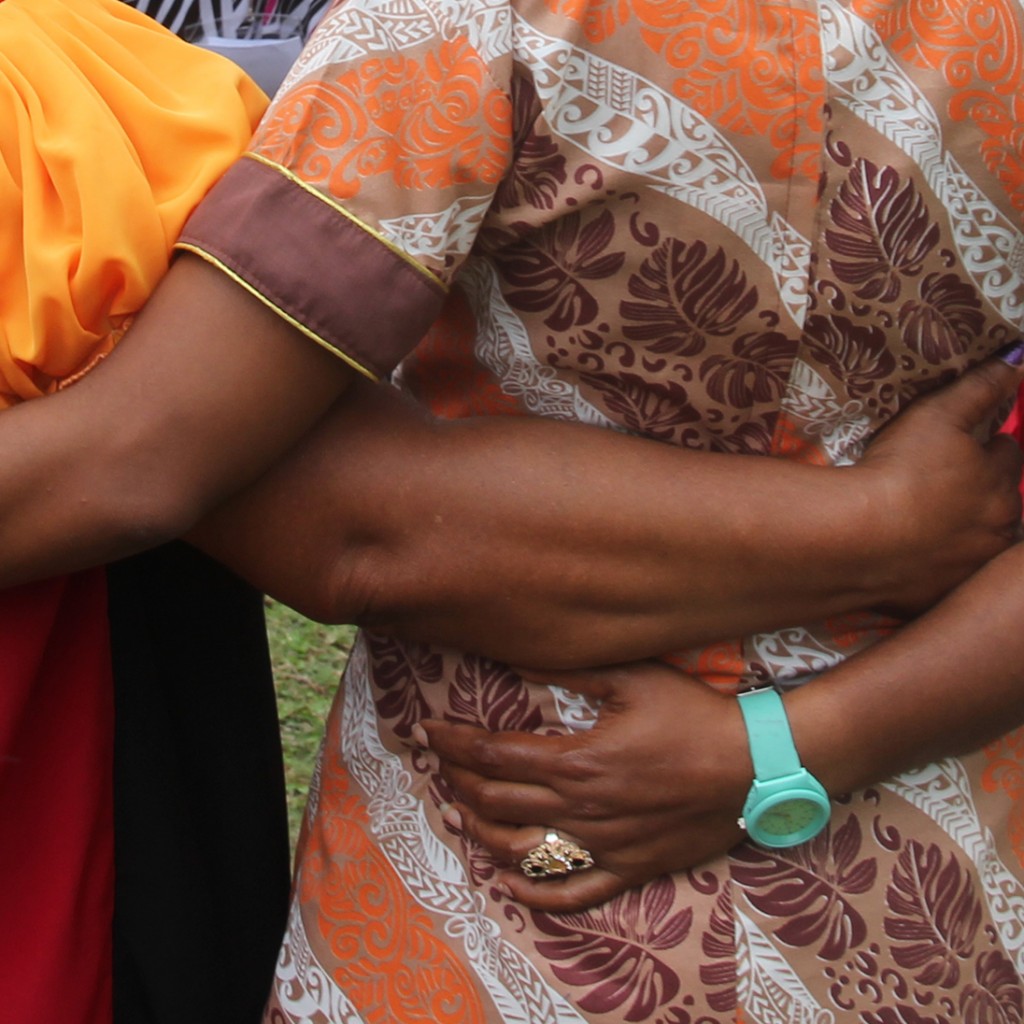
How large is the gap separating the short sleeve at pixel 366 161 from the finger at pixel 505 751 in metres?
0.41

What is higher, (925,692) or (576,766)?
(925,692)

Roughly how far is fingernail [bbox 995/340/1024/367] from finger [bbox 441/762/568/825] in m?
0.59

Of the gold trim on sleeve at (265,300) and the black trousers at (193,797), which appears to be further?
the black trousers at (193,797)

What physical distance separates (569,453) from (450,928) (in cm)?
47

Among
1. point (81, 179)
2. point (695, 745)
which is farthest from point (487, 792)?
point (81, 179)

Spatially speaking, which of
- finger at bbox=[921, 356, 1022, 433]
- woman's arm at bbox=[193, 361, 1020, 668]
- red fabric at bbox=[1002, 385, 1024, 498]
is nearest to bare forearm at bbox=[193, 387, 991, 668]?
woman's arm at bbox=[193, 361, 1020, 668]

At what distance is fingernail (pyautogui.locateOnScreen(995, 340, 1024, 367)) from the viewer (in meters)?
1.35

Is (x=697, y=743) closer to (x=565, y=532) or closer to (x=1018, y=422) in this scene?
(x=565, y=532)

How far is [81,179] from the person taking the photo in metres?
1.11

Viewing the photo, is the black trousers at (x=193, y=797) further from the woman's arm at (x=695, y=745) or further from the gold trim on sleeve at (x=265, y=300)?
the gold trim on sleeve at (x=265, y=300)

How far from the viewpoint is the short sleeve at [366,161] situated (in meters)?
1.09

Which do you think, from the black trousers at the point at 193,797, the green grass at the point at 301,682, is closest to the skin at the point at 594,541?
the black trousers at the point at 193,797

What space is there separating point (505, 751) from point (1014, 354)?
2.02 feet

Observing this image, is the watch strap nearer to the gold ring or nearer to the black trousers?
the gold ring
